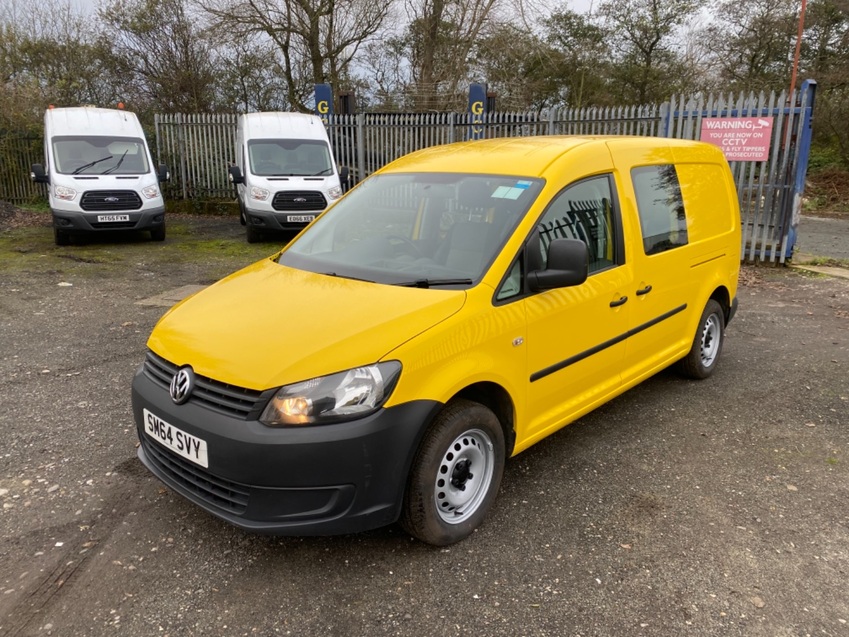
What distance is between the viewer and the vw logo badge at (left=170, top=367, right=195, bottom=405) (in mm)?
2771

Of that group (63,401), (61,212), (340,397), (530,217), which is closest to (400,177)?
(530,217)

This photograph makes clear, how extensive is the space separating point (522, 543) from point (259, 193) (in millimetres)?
9999

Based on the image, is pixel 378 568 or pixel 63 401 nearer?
pixel 378 568

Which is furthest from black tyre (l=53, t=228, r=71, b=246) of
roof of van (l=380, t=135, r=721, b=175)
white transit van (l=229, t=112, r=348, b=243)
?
roof of van (l=380, t=135, r=721, b=175)

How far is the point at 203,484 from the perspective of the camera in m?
2.80

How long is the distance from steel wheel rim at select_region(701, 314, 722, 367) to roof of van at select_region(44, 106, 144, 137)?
1133 centimetres

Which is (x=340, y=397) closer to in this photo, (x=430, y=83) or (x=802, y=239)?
(x=802, y=239)

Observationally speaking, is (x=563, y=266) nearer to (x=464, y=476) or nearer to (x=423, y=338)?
(x=423, y=338)

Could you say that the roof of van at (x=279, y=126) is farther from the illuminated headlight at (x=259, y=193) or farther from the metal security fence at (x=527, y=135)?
the metal security fence at (x=527, y=135)

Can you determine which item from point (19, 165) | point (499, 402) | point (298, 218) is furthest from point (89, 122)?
point (499, 402)

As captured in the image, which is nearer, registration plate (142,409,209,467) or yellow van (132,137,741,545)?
yellow van (132,137,741,545)

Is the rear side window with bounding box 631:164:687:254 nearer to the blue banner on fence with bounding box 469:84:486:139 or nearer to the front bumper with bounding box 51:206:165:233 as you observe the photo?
the blue banner on fence with bounding box 469:84:486:139

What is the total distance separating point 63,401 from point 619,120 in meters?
9.42

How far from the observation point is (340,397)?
101 inches
